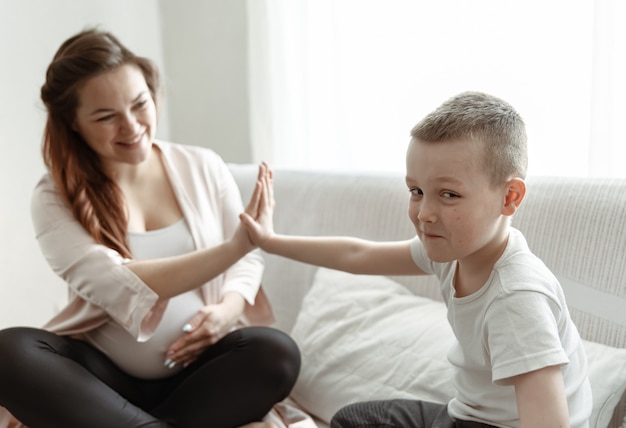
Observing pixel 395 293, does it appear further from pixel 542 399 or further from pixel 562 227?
pixel 542 399

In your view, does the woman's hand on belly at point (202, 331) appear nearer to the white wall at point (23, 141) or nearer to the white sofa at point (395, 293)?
the white sofa at point (395, 293)

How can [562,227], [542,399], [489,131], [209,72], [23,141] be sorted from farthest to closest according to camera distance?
1. [209,72]
2. [23,141]
3. [562,227]
4. [489,131]
5. [542,399]

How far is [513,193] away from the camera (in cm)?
108

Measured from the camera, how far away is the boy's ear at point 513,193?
1074mm

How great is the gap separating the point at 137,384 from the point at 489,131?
3.33ft

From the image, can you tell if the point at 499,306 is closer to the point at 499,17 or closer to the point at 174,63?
the point at 499,17

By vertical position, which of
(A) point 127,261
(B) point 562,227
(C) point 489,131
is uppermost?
(C) point 489,131

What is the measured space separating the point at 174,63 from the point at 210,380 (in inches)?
71.2

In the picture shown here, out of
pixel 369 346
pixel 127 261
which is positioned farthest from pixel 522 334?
pixel 127 261

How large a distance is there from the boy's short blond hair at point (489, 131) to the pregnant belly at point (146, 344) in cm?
82

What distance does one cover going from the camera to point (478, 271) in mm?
1155

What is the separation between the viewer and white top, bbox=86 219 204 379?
1.64 meters

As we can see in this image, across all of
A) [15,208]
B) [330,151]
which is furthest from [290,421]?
[15,208]

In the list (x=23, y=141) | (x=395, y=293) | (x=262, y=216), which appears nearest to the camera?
(x=262, y=216)
